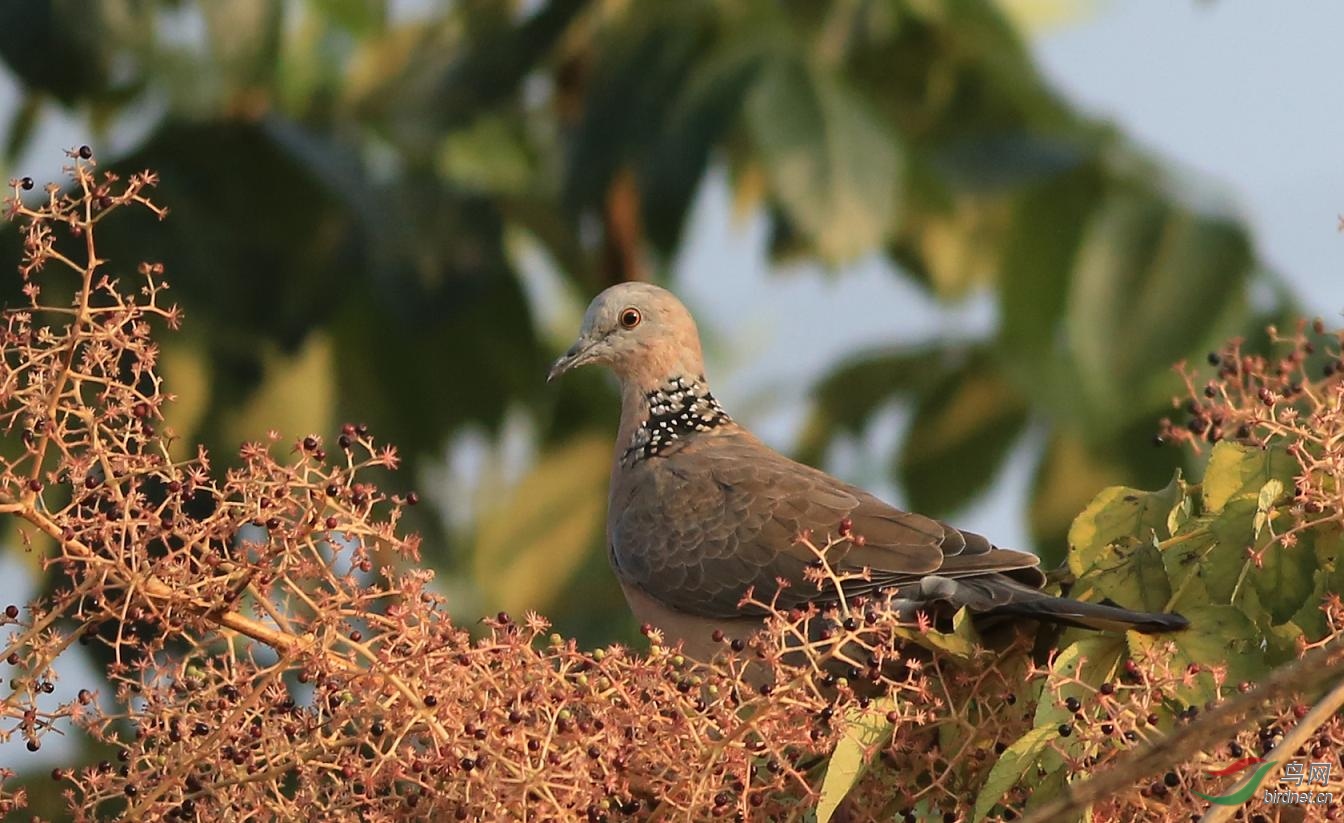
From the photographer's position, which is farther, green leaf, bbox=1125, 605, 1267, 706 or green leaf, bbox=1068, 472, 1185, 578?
green leaf, bbox=1068, 472, 1185, 578

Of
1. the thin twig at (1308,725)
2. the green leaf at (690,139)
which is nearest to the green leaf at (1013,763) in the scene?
the thin twig at (1308,725)

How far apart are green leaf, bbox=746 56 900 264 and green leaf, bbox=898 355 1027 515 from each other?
1887 mm

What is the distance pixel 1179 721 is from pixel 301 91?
9150 mm

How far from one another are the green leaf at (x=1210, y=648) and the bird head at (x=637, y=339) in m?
2.97

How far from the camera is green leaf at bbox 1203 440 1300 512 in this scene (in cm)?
281

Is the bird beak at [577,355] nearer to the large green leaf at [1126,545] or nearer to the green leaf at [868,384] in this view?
the large green leaf at [1126,545]

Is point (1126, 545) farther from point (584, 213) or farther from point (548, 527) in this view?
point (548, 527)

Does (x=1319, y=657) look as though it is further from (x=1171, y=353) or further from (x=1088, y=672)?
(x=1171, y=353)

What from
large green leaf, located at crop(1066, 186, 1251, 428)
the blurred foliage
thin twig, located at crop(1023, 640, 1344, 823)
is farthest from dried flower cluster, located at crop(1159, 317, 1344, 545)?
the blurred foliage

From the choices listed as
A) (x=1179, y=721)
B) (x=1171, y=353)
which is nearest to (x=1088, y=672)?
(x=1179, y=721)

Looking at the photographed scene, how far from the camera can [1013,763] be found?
8.27ft

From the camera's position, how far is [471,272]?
8.89m

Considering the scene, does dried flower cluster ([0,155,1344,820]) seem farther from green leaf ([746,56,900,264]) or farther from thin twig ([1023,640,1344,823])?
green leaf ([746,56,900,264])

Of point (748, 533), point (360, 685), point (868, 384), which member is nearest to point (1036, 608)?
point (360, 685)
